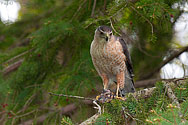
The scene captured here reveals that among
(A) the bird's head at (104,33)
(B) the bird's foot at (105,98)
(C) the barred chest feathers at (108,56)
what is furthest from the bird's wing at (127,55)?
(B) the bird's foot at (105,98)

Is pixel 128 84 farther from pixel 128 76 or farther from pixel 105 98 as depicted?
pixel 105 98

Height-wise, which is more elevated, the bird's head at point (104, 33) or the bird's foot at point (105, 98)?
the bird's head at point (104, 33)

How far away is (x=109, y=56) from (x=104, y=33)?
1.26ft

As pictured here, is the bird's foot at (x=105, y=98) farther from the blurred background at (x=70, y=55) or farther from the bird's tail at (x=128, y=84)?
the bird's tail at (x=128, y=84)

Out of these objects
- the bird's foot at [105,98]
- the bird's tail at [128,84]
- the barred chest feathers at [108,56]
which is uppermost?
the barred chest feathers at [108,56]

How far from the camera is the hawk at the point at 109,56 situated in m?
3.47

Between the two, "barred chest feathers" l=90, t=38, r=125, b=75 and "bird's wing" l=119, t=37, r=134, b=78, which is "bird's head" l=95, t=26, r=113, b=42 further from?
"bird's wing" l=119, t=37, r=134, b=78

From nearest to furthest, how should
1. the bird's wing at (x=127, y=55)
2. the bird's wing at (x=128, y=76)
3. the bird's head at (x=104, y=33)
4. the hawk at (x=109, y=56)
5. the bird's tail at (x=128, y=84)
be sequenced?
the bird's head at (x=104, y=33) → the hawk at (x=109, y=56) → the bird's wing at (x=127, y=55) → the bird's wing at (x=128, y=76) → the bird's tail at (x=128, y=84)

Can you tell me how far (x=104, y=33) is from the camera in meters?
3.35

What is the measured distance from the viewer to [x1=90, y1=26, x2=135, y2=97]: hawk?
11.4ft

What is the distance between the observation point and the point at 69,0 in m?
4.80

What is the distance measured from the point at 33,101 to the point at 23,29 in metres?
2.04

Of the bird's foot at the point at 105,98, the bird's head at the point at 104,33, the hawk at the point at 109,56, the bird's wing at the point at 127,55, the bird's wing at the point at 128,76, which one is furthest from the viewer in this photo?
the bird's wing at the point at 128,76

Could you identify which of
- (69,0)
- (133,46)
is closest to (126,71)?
(133,46)
